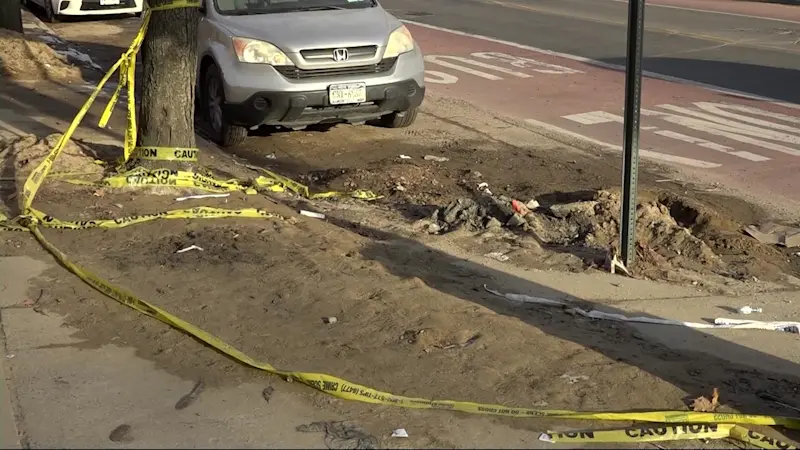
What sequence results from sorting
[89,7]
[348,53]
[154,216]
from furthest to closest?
[89,7]
[348,53]
[154,216]

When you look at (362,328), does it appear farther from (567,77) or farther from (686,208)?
(567,77)

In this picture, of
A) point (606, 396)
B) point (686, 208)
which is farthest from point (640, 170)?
point (606, 396)

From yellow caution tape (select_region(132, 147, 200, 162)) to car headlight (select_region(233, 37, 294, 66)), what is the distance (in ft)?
6.23

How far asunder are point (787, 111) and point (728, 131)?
1483 mm

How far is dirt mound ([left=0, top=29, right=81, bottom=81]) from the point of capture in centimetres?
1462

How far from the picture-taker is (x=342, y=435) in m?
4.63

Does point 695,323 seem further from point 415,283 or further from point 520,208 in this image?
point 520,208

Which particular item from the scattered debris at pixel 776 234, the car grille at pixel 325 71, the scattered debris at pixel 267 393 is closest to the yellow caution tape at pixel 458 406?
the scattered debris at pixel 267 393

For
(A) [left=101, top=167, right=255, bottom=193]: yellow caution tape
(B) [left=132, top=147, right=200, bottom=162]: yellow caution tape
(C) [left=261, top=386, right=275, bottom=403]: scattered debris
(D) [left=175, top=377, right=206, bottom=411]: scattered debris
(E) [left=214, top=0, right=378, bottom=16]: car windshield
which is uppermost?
(E) [left=214, top=0, right=378, bottom=16]: car windshield

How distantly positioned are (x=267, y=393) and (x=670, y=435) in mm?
1785

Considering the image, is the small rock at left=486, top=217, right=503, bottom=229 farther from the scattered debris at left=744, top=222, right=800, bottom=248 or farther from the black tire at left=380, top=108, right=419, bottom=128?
the black tire at left=380, top=108, right=419, bottom=128

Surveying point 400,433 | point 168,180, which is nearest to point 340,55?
point 168,180

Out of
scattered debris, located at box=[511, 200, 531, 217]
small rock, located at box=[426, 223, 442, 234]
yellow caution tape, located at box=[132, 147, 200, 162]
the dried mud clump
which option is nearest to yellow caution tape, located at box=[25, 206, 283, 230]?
yellow caution tape, located at box=[132, 147, 200, 162]

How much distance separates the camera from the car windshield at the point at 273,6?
11.2 metres
